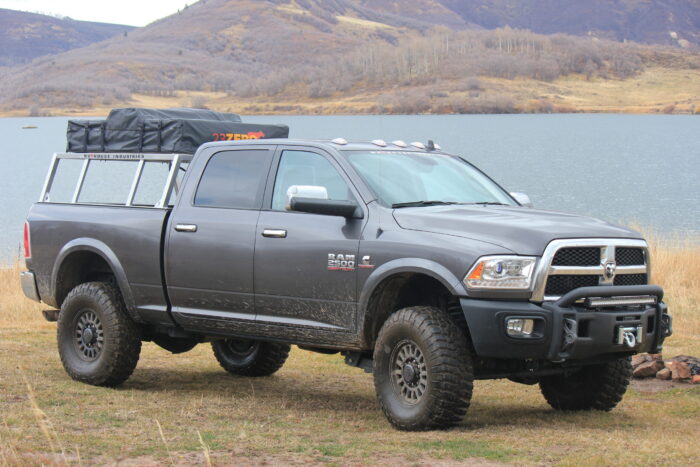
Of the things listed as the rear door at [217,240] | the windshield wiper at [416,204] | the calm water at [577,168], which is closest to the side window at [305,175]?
the rear door at [217,240]

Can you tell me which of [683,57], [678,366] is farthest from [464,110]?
[678,366]

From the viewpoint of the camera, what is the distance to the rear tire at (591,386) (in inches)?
302

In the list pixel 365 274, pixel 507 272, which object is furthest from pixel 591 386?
pixel 365 274

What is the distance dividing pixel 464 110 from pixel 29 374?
129252 millimetres

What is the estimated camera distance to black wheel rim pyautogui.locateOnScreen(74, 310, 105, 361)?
8977mm

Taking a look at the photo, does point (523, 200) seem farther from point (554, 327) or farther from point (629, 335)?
point (554, 327)

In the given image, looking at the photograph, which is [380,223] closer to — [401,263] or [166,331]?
[401,263]

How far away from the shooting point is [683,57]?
190 metres

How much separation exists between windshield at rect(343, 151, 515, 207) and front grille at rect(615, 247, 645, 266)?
1243 mm

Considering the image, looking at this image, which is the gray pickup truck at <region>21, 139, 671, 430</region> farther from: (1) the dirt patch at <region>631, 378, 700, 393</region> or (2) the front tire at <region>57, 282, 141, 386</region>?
(1) the dirt patch at <region>631, 378, 700, 393</region>

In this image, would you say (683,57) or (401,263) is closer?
(401,263)

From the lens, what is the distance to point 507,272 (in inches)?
256

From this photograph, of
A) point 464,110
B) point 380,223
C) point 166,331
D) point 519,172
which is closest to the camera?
point 380,223

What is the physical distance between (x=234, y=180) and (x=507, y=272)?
101 inches
